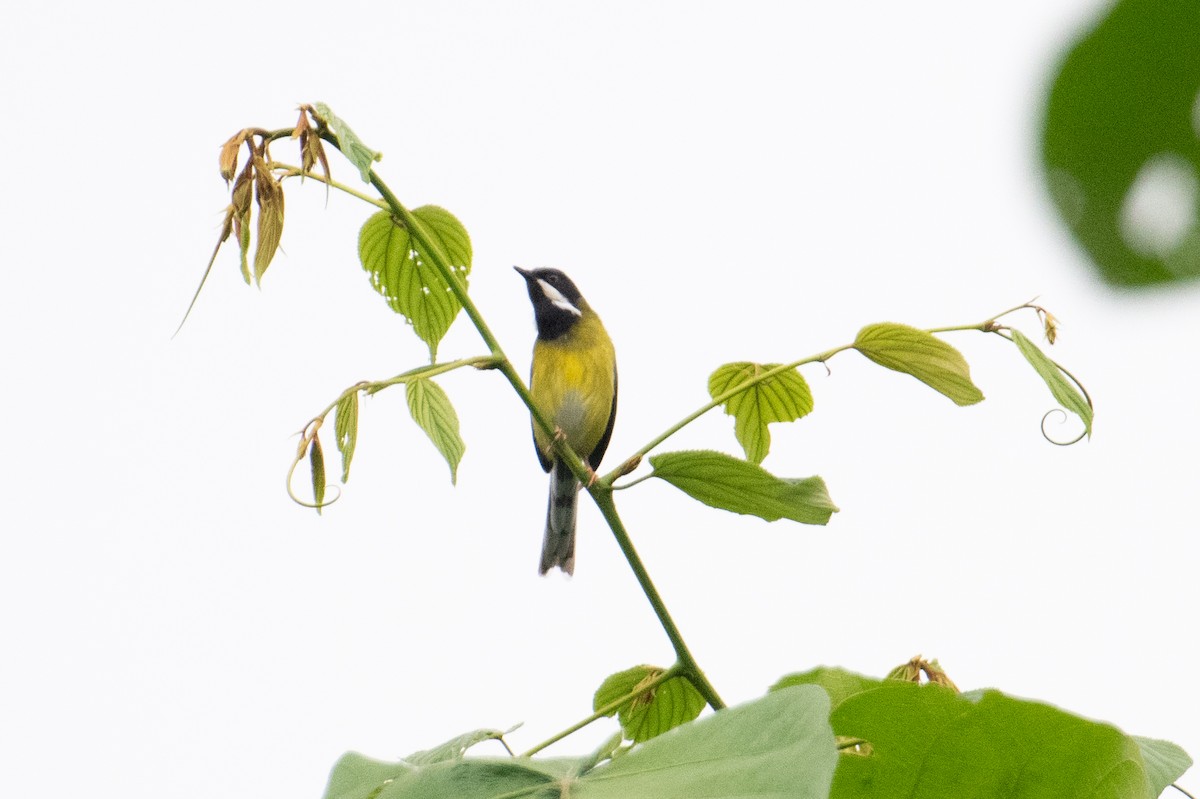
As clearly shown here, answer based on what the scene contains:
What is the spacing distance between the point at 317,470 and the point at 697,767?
63cm

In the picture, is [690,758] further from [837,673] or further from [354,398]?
[354,398]

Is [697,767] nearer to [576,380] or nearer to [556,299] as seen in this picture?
[576,380]

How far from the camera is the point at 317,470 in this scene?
124 cm

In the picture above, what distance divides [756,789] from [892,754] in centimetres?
24

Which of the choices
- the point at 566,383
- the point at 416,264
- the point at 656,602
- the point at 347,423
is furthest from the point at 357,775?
the point at 566,383

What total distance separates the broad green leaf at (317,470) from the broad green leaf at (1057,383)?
79 cm

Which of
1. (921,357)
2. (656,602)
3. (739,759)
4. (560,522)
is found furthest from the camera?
(560,522)

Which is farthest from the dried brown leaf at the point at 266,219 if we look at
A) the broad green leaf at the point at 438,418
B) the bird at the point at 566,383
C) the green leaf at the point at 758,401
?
the bird at the point at 566,383

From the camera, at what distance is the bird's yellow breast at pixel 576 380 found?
481 cm

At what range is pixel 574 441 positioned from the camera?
494cm

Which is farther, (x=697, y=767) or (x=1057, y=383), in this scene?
(x=1057, y=383)

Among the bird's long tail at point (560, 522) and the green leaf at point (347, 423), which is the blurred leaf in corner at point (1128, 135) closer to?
the green leaf at point (347, 423)

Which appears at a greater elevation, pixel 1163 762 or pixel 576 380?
pixel 576 380

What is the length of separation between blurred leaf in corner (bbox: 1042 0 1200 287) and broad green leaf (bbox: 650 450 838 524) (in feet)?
2.04
